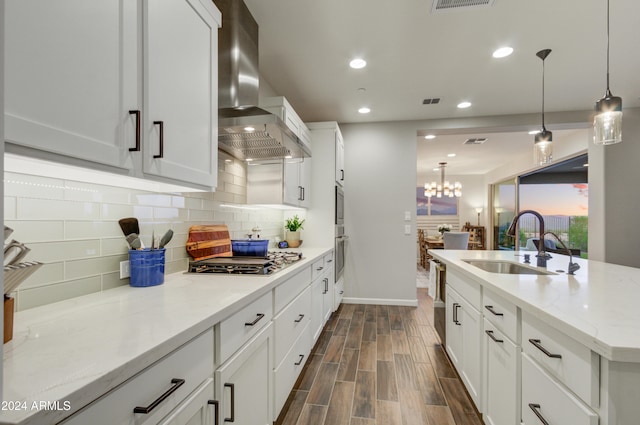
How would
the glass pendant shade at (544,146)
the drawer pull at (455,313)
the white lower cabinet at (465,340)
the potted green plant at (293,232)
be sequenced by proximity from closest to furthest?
the white lower cabinet at (465,340) → the drawer pull at (455,313) → the glass pendant shade at (544,146) → the potted green plant at (293,232)

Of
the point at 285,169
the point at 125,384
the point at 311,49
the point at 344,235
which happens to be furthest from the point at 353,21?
the point at 344,235

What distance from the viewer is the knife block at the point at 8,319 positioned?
2.35 feet

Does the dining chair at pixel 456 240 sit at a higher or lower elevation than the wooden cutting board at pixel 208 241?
lower

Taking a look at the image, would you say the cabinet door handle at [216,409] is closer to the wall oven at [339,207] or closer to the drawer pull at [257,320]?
the drawer pull at [257,320]

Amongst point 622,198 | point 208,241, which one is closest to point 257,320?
point 208,241

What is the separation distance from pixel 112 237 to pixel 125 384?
87 centimetres

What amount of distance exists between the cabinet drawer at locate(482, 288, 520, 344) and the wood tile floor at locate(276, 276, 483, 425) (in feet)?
2.46

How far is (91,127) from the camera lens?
84cm

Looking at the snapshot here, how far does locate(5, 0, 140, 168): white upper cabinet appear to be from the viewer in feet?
2.19

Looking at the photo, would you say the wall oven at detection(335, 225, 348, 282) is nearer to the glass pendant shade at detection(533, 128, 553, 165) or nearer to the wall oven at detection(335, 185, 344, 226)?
the wall oven at detection(335, 185, 344, 226)

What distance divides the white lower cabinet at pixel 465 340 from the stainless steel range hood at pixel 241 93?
5.55 ft

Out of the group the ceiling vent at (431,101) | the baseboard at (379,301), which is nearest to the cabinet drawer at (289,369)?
the baseboard at (379,301)

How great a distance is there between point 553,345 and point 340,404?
1411 millimetres

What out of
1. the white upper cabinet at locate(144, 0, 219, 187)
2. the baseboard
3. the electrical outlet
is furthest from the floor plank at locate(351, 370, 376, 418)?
the baseboard
